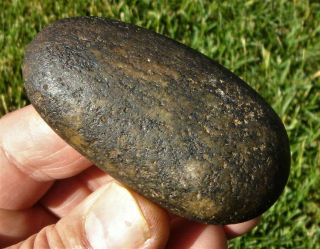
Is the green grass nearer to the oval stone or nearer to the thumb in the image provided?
the thumb

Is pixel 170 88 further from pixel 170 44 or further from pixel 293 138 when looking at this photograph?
pixel 293 138

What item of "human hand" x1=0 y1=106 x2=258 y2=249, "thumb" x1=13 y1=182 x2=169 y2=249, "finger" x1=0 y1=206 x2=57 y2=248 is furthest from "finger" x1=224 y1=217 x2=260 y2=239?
"finger" x1=0 y1=206 x2=57 y2=248

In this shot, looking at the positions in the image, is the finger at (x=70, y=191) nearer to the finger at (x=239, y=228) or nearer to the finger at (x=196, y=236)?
the finger at (x=196, y=236)

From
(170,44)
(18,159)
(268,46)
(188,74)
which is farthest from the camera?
(268,46)

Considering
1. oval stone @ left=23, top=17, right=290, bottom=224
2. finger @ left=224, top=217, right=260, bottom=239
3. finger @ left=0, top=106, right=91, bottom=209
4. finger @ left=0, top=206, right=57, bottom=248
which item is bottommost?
finger @ left=224, top=217, right=260, bottom=239

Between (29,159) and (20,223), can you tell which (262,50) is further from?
(20,223)

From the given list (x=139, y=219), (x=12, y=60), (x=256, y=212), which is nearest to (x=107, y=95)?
(x=139, y=219)

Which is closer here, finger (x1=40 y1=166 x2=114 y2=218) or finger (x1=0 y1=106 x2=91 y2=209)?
finger (x1=0 y1=106 x2=91 y2=209)
